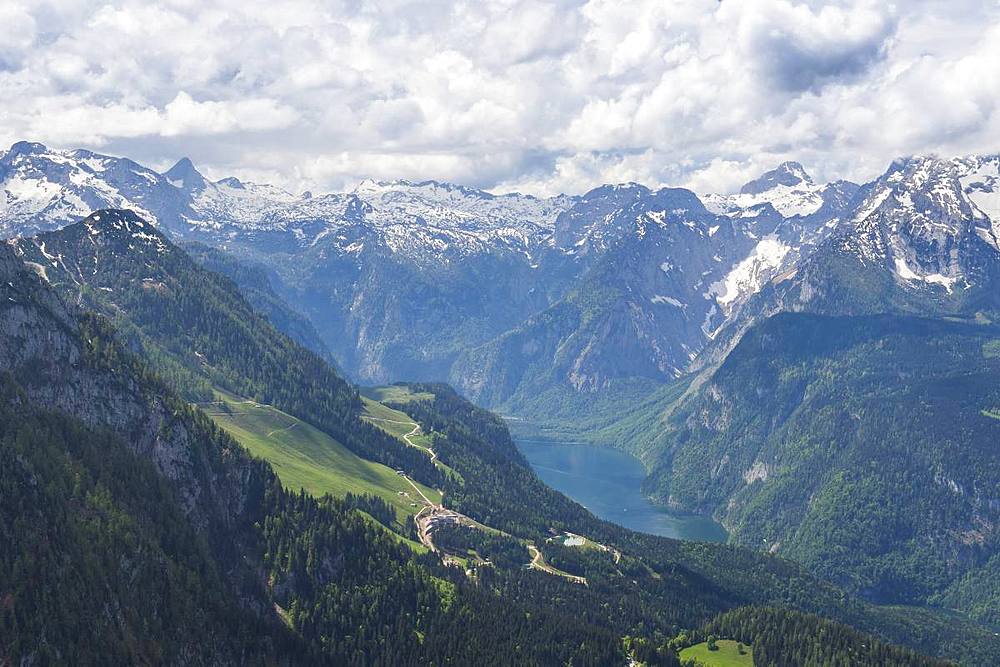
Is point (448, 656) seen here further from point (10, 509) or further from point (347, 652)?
point (10, 509)

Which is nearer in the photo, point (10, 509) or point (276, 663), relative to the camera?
point (10, 509)

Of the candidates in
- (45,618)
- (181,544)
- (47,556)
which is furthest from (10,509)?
(181,544)

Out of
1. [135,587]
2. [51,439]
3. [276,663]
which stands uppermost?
[51,439]

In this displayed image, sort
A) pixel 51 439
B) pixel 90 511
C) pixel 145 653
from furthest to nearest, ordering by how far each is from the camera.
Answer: pixel 51 439, pixel 90 511, pixel 145 653

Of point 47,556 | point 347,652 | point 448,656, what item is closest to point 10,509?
point 47,556

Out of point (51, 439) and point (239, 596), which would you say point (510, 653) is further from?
point (51, 439)

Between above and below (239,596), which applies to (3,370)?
above

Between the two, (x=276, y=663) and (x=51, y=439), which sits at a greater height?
(x=51, y=439)

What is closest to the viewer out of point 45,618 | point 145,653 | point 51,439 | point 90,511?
point 45,618

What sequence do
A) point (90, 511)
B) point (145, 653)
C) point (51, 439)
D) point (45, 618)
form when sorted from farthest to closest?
point (51, 439), point (90, 511), point (145, 653), point (45, 618)
